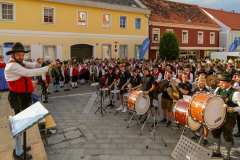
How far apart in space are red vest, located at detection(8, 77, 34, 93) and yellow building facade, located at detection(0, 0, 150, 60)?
58.3 feet

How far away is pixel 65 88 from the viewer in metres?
20.1

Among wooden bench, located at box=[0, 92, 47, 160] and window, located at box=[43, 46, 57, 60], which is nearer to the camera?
wooden bench, located at box=[0, 92, 47, 160]

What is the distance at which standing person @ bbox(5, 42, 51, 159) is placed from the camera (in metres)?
6.57

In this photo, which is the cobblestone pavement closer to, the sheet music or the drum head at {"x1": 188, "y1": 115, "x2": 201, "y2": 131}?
the drum head at {"x1": 188, "y1": 115, "x2": 201, "y2": 131}

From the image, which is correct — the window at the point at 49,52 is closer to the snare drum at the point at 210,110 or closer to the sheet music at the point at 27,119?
the snare drum at the point at 210,110

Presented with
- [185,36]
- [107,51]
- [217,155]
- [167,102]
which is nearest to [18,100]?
[217,155]

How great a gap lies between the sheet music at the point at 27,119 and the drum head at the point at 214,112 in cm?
337

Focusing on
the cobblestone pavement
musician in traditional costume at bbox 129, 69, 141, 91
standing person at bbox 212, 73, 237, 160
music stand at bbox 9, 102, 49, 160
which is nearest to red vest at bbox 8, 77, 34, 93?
music stand at bbox 9, 102, 49, 160

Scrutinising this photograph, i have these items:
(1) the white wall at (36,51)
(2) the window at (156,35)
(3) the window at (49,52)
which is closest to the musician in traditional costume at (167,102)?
(1) the white wall at (36,51)

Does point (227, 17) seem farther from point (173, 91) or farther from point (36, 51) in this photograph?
point (173, 91)

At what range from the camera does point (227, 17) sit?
1877 inches

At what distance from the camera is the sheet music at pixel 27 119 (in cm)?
561

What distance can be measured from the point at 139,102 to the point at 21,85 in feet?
12.5

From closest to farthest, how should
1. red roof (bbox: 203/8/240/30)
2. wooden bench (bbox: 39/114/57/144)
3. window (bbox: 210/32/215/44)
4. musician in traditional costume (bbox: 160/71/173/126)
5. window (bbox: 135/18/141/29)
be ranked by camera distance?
wooden bench (bbox: 39/114/57/144) < musician in traditional costume (bbox: 160/71/173/126) < window (bbox: 135/18/141/29) < window (bbox: 210/32/215/44) < red roof (bbox: 203/8/240/30)
